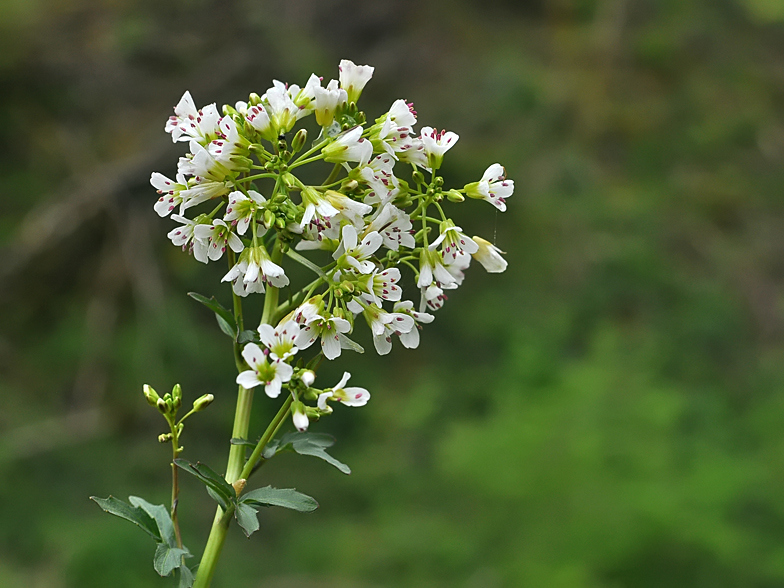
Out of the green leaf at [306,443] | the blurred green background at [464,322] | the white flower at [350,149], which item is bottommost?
the blurred green background at [464,322]

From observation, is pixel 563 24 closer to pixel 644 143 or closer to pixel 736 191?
pixel 644 143

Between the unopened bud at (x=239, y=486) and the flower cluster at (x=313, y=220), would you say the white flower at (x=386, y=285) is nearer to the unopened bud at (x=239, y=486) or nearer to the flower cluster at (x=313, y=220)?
the flower cluster at (x=313, y=220)

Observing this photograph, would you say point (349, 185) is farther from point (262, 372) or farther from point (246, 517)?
point (246, 517)

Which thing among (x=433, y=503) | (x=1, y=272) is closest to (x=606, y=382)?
(x=433, y=503)

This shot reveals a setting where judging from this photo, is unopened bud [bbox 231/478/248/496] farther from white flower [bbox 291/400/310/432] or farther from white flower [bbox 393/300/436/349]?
white flower [bbox 393/300/436/349]

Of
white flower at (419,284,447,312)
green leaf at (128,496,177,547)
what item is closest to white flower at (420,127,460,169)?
white flower at (419,284,447,312)

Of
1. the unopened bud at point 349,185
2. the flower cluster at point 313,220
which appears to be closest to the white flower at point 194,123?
the flower cluster at point 313,220

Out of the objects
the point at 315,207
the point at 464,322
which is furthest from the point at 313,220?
the point at 464,322
